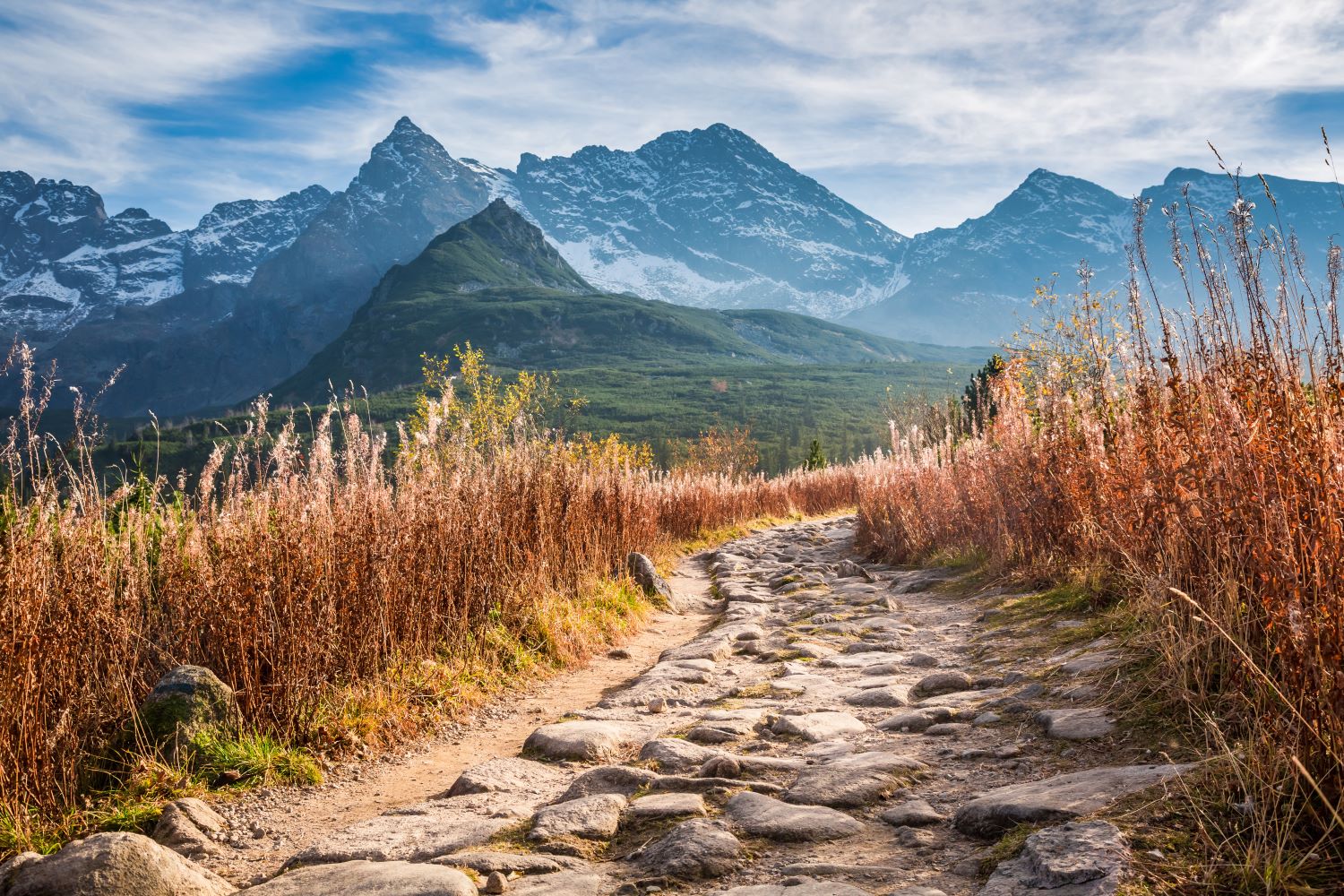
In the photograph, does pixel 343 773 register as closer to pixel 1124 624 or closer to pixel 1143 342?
pixel 1124 624

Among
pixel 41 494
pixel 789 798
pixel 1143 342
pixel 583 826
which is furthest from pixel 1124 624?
pixel 41 494

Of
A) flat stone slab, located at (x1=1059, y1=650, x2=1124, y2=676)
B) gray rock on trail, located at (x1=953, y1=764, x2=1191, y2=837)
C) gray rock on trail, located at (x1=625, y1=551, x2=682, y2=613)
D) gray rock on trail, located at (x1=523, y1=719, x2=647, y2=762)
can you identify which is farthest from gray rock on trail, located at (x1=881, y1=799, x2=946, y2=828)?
gray rock on trail, located at (x1=625, y1=551, x2=682, y2=613)

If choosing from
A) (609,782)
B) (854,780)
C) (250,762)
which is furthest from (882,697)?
(250,762)

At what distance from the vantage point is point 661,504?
15070mm

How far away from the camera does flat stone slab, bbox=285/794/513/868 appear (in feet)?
10.3

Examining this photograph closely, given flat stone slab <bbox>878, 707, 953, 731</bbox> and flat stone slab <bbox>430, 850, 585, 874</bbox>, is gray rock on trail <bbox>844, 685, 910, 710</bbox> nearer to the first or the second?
flat stone slab <bbox>878, 707, 953, 731</bbox>

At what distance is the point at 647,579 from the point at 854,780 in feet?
21.5

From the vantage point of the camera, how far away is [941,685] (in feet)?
16.5

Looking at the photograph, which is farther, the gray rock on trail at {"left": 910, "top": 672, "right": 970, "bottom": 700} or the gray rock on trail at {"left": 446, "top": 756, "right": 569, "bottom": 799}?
the gray rock on trail at {"left": 910, "top": 672, "right": 970, "bottom": 700}

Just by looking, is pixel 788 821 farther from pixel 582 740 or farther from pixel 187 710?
pixel 187 710

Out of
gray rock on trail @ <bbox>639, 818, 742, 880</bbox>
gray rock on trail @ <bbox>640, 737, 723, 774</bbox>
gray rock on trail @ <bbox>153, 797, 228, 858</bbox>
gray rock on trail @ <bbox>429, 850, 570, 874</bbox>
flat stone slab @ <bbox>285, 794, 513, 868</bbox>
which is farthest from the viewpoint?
gray rock on trail @ <bbox>640, 737, 723, 774</bbox>

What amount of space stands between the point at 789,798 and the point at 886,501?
10.1 m

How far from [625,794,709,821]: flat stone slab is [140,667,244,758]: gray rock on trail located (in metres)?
2.20

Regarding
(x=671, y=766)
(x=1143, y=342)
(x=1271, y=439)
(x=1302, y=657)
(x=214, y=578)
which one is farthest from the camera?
(x=1143, y=342)
